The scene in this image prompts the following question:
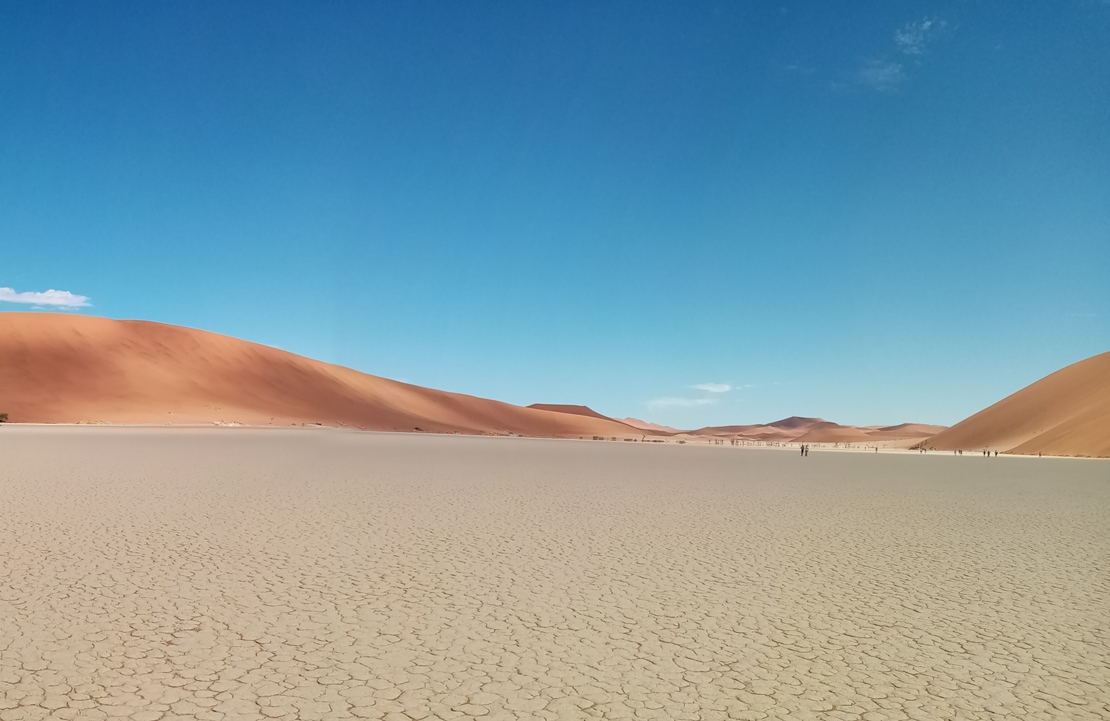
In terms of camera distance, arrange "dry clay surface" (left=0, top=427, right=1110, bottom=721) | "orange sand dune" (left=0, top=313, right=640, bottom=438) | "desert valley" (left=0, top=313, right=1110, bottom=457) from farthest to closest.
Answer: "orange sand dune" (left=0, top=313, right=640, bottom=438), "desert valley" (left=0, top=313, right=1110, bottom=457), "dry clay surface" (left=0, top=427, right=1110, bottom=721)

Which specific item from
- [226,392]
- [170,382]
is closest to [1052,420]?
[226,392]

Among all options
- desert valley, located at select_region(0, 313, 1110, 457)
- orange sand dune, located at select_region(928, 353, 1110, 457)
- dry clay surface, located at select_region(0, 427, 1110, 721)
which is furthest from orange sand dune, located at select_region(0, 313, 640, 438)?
dry clay surface, located at select_region(0, 427, 1110, 721)

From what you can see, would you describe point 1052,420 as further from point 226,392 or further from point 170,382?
point 170,382

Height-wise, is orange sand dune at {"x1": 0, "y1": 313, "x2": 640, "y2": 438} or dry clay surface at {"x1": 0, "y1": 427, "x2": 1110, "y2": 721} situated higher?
orange sand dune at {"x1": 0, "y1": 313, "x2": 640, "y2": 438}

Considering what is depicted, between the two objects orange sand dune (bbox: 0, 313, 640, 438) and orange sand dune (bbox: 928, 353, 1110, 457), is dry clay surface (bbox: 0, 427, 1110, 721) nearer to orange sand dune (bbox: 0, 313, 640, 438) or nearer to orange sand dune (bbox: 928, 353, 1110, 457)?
orange sand dune (bbox: 928, 353, 1110, 457)

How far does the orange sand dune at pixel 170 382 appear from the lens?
6475cm

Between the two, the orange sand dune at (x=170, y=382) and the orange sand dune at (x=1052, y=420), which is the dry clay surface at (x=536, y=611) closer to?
the orange sand dune at (x=1052, y=420)

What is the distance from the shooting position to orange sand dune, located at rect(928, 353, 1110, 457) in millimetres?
49938

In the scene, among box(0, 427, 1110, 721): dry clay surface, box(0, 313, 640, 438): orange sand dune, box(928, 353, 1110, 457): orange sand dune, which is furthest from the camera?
box(0, 313, 640, 438): orange sand dune

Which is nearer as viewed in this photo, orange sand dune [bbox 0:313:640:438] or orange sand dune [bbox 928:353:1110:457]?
orange sand dune [bbox 928:353:1110:457]

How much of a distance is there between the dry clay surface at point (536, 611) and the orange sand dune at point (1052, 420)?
146ft

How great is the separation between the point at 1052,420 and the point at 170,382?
79827mm

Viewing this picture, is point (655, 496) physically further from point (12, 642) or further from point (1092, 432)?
point (1092, 432)

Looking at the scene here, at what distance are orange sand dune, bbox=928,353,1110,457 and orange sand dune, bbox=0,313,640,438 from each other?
188 feet
